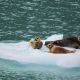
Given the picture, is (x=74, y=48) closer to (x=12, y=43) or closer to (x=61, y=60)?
(x=61, y=60)

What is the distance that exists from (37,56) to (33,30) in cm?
436

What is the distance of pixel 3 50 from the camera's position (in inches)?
513

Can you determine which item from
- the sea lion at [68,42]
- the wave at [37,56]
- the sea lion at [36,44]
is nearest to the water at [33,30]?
the wave at [37,56]

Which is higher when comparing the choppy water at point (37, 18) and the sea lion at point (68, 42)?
the choppy water at point (37, 18)

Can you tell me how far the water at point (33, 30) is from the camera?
39.6ft

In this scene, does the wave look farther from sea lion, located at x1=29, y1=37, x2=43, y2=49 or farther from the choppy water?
the choppy water

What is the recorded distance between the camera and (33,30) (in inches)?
663

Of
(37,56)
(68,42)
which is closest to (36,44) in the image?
(37,56)

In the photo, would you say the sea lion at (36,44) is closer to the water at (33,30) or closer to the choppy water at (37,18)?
the water at (33,30)

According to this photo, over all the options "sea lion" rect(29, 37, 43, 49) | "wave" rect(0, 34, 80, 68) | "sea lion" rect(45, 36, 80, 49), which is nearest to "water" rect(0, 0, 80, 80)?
"wave" rect(0, 34, 80, 68)

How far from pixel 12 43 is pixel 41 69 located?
1942mm

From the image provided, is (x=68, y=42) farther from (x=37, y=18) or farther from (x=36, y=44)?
(x=37, y=18)

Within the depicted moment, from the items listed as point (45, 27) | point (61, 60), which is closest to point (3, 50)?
point (61, 60)

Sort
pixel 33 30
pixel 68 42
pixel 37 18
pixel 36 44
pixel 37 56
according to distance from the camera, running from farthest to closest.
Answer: pixel 37 18, pixel 33 30, pixel 68 42, pixel 36 44, pixel 37 56
